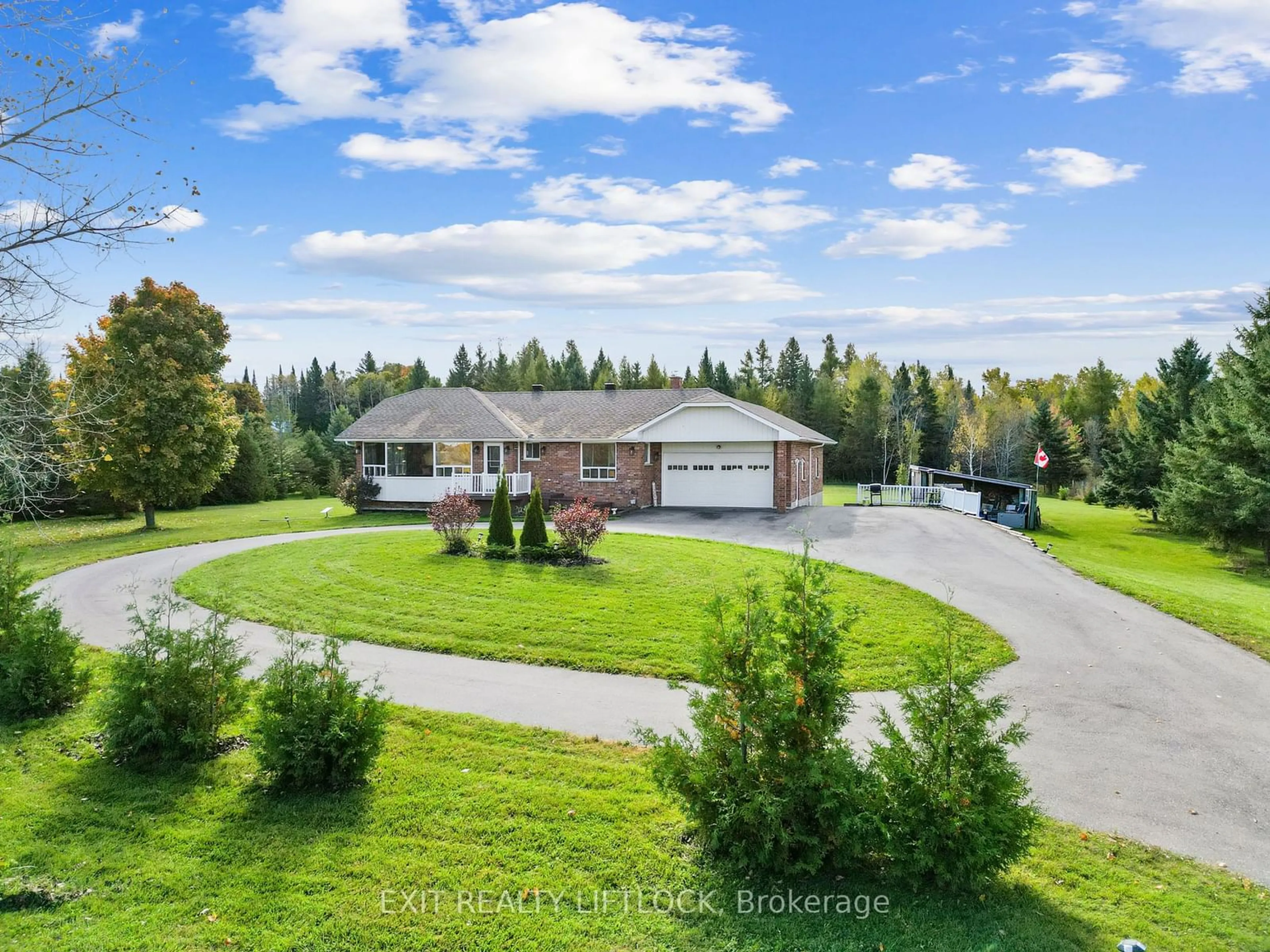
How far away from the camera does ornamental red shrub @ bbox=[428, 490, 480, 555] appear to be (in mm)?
16906

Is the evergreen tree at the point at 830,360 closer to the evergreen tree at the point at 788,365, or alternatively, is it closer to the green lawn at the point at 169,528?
the evergreen tree at the point at 788,365

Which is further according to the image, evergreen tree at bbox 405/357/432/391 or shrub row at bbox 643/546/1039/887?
evergreen tree at bbox 405/357/432/391

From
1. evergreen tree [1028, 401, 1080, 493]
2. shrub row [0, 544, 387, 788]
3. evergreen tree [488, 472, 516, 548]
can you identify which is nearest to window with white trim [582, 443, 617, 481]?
evergreen tree [488, 472, 516, 548]

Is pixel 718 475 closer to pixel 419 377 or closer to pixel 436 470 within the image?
pixel 436 470

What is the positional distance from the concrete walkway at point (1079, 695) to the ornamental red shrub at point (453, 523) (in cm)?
548

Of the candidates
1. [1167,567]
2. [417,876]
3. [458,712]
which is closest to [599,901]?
[417,876]

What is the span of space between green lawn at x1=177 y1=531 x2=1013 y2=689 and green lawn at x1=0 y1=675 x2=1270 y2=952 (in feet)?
6.75

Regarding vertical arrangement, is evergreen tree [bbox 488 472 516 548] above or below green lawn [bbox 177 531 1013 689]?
above

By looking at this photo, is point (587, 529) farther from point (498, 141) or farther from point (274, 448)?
point (274, 448)

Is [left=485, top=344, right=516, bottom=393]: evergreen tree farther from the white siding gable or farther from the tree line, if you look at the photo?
the white siding gable

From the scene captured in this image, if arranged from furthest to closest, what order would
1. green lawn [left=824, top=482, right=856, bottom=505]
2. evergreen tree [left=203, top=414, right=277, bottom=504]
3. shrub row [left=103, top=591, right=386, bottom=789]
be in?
green lawn [left=824, top=482, right=856, bottom=505], evergreen tree [left=203, top=414, right=277, bottom=504], shrub row [left=103, top=591, right=386, bottom=789]

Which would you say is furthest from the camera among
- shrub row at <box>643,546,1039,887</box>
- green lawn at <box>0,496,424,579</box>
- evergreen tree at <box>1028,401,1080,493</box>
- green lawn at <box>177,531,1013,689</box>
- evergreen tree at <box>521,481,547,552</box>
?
evergreen tree at <box>1028,401,1080,493</box>

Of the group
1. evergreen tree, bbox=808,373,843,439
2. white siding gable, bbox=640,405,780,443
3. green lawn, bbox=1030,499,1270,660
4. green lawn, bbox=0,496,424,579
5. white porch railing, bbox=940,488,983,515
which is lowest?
green lawn, bbox=1030,499,1270,660

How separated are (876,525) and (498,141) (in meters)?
15.5
